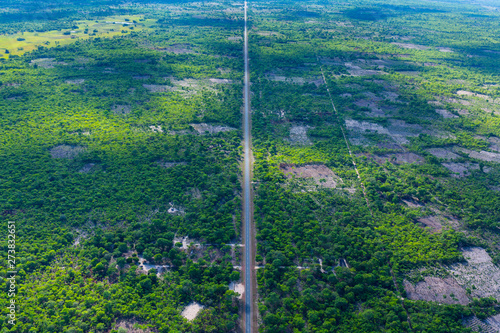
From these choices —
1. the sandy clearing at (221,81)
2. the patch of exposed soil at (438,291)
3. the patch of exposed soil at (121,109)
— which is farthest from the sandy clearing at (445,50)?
the patch of exposed soil at (121,109)

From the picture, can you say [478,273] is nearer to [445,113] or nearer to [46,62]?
[445,113]

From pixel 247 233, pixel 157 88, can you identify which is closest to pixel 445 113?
pixel 247 233

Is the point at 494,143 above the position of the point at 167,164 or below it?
above

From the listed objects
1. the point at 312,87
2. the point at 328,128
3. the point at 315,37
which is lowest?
the point at 328,128

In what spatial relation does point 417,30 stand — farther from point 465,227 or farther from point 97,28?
point 97,28

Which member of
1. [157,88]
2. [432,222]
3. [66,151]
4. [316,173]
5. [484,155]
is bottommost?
[432,222]

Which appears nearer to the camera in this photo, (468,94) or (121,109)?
(121,109)

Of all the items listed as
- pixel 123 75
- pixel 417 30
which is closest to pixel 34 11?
pixel 123 75

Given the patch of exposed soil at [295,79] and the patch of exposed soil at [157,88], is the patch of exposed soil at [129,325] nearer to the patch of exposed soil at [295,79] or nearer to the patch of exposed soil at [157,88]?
the patch of exposed soil at [157,88]
